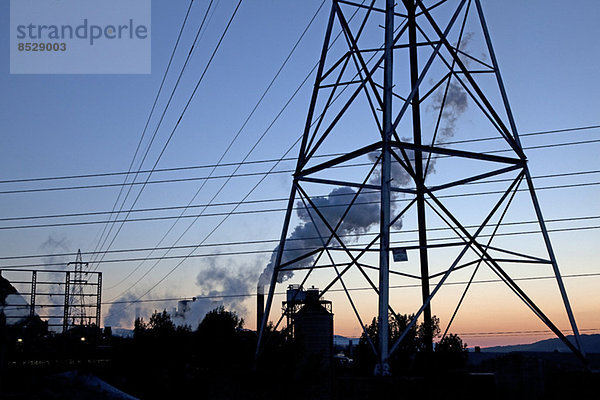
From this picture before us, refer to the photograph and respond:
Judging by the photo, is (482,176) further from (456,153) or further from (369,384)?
(369,384)

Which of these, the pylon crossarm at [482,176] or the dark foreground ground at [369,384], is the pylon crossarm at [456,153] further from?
the dark foreground ground at [369,384]

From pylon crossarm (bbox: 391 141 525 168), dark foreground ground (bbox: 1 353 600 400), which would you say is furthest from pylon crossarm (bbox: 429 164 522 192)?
dark foreground ground (bbox: 1 353 600 400)

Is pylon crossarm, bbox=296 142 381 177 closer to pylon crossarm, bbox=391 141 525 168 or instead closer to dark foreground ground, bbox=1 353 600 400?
pylon crossarm, bbox=391 141 525 168

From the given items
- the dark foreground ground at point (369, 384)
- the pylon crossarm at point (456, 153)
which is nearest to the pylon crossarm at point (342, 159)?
the pylon crossarm at point (456, 153)

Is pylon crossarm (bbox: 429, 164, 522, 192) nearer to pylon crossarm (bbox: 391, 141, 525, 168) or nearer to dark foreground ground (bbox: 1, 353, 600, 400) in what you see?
pylon crossarm (bbox: 391, 141, 525, 168)

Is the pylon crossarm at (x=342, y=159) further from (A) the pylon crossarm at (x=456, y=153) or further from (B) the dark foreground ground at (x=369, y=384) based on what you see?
(B) the dark foreground ground at (x=369, y=384)

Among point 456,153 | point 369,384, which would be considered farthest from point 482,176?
point 369,384

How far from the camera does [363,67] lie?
58.3ft

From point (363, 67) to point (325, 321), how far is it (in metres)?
9.11

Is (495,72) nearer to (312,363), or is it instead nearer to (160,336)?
(312,363)

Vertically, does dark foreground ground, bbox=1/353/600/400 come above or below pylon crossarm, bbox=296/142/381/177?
below

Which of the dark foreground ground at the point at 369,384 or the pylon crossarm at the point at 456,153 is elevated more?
the pylon crossarm at the point at 456,153

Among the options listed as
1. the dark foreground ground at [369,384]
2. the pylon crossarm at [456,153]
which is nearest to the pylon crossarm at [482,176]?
the pylon crossarm at [456,153]

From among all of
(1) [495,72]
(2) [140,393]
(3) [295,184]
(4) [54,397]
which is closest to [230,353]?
(2) [140,393]
